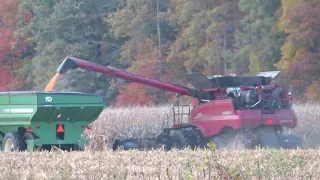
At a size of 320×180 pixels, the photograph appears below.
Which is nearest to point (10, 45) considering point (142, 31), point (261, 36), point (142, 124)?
point (142, 31)

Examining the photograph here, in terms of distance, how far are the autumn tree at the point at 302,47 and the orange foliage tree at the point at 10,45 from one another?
22.0m

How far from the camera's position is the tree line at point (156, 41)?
112 ft

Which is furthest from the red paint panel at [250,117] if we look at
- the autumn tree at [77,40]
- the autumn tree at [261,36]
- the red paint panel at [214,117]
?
the autumn tree at [77,40]

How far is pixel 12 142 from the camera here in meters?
19.5

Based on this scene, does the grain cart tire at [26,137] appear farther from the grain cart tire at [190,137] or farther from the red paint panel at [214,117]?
the red paint panel at [214,117]

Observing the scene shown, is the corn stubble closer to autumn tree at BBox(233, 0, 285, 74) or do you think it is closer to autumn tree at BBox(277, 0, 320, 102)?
autumn tree at BBox(277, 0, 320, 102)

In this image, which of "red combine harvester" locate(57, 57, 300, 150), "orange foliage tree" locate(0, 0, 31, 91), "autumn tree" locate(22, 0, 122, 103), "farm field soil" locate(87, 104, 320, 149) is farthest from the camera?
"orange foliage tree" locate(0, 0, 31, 91)

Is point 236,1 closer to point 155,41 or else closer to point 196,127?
point 155,41

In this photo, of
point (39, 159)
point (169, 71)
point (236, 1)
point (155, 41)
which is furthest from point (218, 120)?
point (155, 41)

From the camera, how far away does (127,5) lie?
46906mm

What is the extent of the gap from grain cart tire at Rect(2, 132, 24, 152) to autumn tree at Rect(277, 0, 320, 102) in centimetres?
1664

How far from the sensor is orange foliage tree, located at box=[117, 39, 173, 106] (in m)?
40.6

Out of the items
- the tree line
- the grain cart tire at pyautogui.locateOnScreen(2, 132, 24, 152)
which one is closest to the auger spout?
the grain cart tire at pyautogui.locateOnScreen(2, 132, 24, 152)

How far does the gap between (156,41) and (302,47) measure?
503 inches
